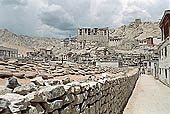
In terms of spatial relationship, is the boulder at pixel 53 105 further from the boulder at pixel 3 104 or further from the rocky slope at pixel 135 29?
the rocky slope at pixel 135 29

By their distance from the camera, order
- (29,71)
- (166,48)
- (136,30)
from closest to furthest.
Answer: (29,71)
(166,48)
(136,30)

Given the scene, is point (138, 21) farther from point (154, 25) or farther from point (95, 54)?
point (95, 54)

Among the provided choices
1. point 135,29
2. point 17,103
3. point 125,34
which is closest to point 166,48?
point 17,103

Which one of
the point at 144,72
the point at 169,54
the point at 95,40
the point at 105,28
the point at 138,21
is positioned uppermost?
the point at 138,21

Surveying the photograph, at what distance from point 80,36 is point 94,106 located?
314 ft

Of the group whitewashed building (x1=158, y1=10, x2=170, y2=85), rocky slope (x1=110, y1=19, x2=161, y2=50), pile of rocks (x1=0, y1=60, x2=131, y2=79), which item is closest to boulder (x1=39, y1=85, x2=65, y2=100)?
pile of rocks (x1=0, y1=60, x2=131, y2=79)

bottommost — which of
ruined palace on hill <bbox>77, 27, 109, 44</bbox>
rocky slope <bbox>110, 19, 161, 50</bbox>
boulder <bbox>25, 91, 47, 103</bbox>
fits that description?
boulder <bbox>25, 91, 47, 103</bbox>

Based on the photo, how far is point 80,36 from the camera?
99625mm

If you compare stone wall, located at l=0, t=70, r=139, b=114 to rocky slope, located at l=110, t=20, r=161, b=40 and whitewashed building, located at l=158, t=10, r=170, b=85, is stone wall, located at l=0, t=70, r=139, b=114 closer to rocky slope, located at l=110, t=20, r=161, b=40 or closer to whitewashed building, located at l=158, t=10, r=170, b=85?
whitewashed building, located at l=158, t=10, r=170, b=85

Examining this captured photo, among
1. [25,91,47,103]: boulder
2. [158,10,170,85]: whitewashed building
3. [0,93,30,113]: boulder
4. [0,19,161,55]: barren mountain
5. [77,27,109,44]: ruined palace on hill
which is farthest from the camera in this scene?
[0,19,161,55]: barren mountain

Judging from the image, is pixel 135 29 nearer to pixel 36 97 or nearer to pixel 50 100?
pixel 50 100

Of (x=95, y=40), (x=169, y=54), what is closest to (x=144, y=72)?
(x=169, y=54)

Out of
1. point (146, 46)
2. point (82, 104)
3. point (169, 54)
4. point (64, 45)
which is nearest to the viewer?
point (82, 104)

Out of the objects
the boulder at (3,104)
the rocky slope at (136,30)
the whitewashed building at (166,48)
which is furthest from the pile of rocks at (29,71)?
the rocky slope at (136,30)
